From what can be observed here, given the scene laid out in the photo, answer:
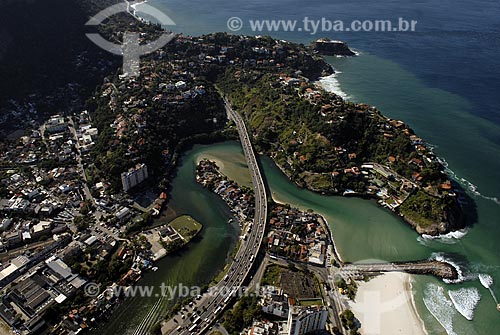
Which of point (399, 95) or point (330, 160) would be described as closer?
point (330, 160)

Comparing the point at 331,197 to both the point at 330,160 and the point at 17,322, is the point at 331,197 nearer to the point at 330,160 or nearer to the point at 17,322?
the point at 330,160

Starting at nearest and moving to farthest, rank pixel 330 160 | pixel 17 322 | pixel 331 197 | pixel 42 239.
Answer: pixel 17 322 → pixel 42 239 → pixel 331 197 → pixel 330 160

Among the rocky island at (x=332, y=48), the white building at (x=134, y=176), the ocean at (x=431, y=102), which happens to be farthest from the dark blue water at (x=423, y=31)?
the white building at (x=134, y=176)

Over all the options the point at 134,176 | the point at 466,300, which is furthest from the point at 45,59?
the point at 466,300

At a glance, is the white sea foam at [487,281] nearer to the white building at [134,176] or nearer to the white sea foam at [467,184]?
the white sea foam at [467,184]

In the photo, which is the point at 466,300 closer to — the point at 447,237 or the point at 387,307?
the point at 387,307

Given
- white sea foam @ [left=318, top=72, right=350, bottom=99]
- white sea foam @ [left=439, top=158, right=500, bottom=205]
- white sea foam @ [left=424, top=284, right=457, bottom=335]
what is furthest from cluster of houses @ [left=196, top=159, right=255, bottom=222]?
white sea foam @ [left=318, top=72, right=350, bottom=99]

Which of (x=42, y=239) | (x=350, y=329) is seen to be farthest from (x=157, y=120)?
(x=350, y=329)
